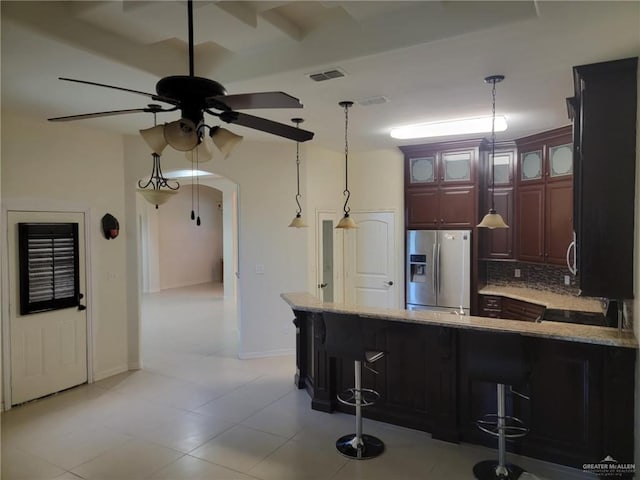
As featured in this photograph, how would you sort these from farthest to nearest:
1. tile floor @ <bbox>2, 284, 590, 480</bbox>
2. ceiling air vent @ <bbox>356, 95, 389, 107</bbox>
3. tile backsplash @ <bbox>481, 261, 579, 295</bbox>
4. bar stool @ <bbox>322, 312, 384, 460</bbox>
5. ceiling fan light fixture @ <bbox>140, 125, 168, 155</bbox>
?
tile backsplash @ <bbox>481, 261, 579, 295</bbox> < ceiling air vent @ <bbox>356, 95, 389, 107</bbox> < bar stool @ <bbox>322, 312, 384, 460</bbox> < tile floor @ <bbox>2, 284, 590, 480</bbox> < ceiling fan light fixture @ <bbox>140, 125, 168, 155</bbox>

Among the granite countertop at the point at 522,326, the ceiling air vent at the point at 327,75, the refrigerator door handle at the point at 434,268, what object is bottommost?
the granite countertop at the point at 522,326

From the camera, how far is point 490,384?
10.7 feet

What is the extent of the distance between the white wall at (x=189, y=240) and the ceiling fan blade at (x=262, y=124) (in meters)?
9.00

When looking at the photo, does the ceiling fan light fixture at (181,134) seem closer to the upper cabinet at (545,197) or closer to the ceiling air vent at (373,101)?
the ceiling air vent at (373,101)

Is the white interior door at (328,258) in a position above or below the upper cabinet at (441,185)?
below

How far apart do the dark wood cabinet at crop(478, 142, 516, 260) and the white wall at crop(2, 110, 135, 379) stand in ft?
15.0

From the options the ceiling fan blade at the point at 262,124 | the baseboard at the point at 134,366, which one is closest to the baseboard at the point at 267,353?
the baseboard at the point at 134,366

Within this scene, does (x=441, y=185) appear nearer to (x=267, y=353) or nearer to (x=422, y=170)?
(x=422, y=170)

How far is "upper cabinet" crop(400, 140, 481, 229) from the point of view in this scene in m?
5.56

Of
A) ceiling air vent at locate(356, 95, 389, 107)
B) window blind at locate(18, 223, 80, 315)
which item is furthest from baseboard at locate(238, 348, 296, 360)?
ceiling air vent at locate(356, 95, 389, 107)

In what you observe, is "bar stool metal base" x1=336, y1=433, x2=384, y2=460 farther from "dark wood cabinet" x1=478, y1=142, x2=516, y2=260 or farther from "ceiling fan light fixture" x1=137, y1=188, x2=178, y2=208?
"dark wood cabinet" x1=478, y1=142, x2=516, y2=260

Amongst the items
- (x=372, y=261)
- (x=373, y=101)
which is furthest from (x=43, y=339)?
(x=372, y=261)

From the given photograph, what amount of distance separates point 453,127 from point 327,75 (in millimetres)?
2031

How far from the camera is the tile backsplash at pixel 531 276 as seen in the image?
17.3 feet
